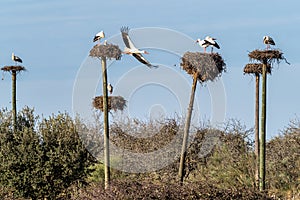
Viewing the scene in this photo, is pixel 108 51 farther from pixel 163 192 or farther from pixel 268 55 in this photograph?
pixel 163 192

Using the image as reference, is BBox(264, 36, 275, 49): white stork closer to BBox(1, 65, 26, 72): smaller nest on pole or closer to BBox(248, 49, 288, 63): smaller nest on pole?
BBox(248, 49, 288, 63): smaller nest on pole

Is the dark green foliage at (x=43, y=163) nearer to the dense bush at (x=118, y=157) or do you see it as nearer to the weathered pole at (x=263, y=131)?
the dense bush at (x=118, y=157)

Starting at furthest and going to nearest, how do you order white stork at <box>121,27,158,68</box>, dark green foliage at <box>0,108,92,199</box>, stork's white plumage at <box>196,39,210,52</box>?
dark green foliage at <box>0,108,92,199</box> → stork's white plumage at <box>196,39,210,52</box> → white stork at <box>121,27,158,68</box>

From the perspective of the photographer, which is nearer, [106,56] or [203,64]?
[203,64]

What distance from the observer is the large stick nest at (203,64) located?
23380mm

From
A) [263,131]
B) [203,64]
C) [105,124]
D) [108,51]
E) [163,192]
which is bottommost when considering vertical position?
[163,192]

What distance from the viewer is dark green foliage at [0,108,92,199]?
27531 millimetres

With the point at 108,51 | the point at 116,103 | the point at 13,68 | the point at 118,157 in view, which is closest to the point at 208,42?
the point at 108,51

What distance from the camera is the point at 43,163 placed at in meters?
27.7

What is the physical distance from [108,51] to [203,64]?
117 inches

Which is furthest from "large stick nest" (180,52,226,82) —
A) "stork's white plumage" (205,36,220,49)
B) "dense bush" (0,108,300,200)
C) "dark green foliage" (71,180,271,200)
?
"dark green foliage" (71,180,271,200)

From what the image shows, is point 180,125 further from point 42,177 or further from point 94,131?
point 42,177

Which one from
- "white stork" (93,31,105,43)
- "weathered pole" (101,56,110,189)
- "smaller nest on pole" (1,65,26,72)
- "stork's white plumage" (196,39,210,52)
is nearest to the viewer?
"weathered pole" (101,56,110,189)

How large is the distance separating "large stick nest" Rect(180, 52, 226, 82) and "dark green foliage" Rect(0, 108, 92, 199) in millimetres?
6259
